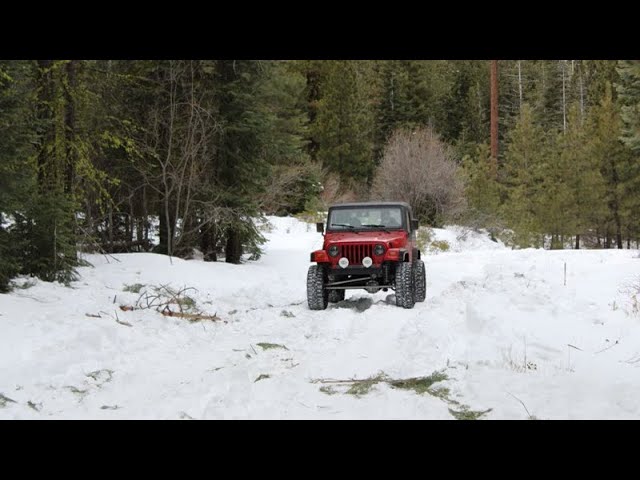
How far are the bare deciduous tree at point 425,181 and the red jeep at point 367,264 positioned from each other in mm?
18725

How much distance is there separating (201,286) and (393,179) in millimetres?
19529

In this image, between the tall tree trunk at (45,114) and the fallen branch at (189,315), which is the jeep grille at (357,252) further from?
the tall tree trunk at (45,114)

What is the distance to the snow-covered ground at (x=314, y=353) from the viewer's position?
5.22 metres

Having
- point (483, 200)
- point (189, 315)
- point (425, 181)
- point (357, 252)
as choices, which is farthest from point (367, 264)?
point (425, 181)

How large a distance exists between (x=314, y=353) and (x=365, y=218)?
5004 mm


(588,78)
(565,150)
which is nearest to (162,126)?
(565,150)

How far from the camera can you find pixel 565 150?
29172mm

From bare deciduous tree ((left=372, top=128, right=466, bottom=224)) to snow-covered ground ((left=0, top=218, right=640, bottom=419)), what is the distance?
58.6 ft

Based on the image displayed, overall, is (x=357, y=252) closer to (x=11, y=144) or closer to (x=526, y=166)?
(x=11, y=144)

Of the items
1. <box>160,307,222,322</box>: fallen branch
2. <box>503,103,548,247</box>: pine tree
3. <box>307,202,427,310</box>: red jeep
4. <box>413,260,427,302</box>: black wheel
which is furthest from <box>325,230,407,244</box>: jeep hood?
<box>503,103,548,247</box>: pine tree

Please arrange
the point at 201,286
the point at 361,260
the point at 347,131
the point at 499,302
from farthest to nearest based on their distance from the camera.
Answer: the point at 347,131
the point at 201,286
the point at 361,260
the point at 499,302

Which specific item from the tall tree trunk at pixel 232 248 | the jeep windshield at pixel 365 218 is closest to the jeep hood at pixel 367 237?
the jeep windshield at pixel 365 218
